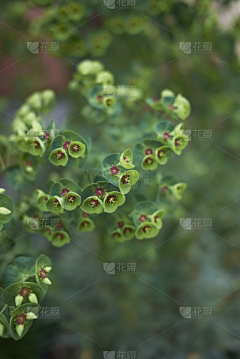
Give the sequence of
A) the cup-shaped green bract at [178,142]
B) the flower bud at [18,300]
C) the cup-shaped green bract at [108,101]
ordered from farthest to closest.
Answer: the cup-shaped green bract at [108,101] < the cup-shaped green bract at [178,142] < the flower bud at [18,300]

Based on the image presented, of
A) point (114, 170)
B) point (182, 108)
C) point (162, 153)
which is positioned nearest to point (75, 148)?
point (114, 170)

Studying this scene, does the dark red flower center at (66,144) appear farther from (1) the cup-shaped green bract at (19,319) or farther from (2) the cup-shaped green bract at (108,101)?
(1) the cup-shaped green bract at (19,319)

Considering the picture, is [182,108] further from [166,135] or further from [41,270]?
→ [41,270]

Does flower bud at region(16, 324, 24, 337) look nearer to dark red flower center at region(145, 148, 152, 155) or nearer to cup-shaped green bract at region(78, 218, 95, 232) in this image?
cup-shaped green bract at region(78, 218, 95, 232)

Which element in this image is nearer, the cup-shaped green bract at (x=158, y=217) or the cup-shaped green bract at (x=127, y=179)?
the cup-shaped green bract at (x=127, y=179)

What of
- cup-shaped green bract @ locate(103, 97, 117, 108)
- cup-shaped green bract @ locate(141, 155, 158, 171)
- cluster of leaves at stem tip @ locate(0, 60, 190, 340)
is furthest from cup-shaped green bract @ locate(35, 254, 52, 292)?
cup-shaped green bract @ locate(103, 97, 117, 108)

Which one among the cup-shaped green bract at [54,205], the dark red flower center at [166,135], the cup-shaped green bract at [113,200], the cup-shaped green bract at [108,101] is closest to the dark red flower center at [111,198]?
the cup-shaped green bract at [113,200]
